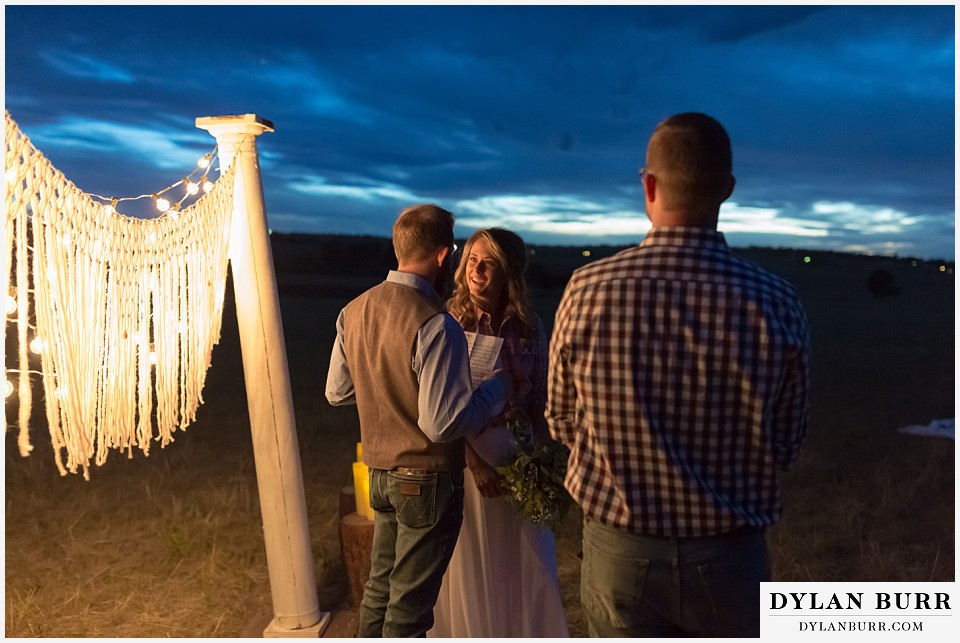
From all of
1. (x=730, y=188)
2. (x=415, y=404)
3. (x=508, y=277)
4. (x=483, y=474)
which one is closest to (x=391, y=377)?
(x=415, y=404)

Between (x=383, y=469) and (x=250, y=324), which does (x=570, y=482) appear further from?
(x=250, y=324)

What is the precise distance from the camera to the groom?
2.50m

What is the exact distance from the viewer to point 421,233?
2641 millimetres

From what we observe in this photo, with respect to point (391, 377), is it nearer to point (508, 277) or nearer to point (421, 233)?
point (421, 233)

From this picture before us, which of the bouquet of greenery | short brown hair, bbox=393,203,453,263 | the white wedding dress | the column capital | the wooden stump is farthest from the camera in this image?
the wooden stump

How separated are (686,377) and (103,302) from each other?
195cm

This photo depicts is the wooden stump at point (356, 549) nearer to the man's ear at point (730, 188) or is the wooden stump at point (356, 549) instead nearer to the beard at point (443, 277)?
the beard at point (443, 277)

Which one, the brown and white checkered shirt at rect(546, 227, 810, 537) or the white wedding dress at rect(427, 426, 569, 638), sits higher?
the brown and white checkered shirt at rect(546, 227, 810, 537)

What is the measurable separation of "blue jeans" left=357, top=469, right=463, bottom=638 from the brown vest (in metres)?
0.06

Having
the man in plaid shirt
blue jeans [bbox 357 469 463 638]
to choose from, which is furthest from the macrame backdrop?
the man in plaid shirt

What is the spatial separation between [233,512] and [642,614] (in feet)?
14.9

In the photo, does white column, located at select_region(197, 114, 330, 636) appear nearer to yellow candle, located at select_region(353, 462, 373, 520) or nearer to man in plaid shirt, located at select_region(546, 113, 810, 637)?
yellow candle, located at select_region(353, 462, 373, 520)

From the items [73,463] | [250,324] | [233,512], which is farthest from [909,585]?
[233,512]

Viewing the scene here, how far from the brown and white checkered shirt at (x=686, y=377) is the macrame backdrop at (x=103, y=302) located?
1584 millimetres
